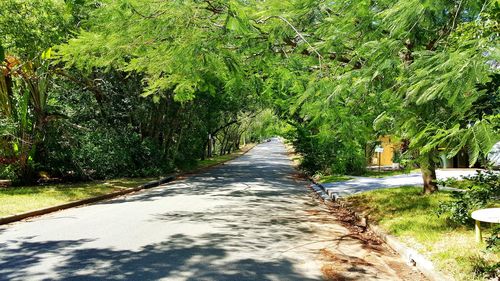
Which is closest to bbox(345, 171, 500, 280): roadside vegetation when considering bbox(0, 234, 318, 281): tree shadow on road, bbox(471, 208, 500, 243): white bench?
bbox(471, 208, 500, 243): white bench

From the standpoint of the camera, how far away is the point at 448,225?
7.53 meters

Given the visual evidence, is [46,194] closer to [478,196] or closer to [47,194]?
[47,194]

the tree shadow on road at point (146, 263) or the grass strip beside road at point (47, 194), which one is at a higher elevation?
the grass strip beside road at point (47, 194)

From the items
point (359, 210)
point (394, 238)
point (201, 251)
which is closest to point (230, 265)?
point (201, 251)

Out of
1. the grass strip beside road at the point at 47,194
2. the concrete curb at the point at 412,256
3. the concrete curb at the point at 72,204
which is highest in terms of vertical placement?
the grass strip beside road at the point at 47,194

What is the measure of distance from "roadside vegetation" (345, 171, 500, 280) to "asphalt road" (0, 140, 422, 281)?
25.4 inches

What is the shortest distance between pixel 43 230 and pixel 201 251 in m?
3.94

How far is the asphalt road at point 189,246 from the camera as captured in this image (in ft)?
18.1

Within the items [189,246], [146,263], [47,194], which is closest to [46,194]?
[47,194]

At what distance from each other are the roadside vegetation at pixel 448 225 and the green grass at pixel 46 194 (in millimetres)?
8633

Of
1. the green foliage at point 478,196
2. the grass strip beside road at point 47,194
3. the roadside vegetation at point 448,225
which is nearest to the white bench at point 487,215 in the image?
the roadside vegetation at point 448,225

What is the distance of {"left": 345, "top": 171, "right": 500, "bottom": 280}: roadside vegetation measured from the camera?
201 inches

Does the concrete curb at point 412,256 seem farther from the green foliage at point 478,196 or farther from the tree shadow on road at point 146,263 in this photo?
the tree shadow on road at point 146,263

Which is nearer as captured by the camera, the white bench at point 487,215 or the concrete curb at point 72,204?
the white bench at point 487,215
